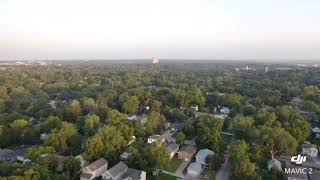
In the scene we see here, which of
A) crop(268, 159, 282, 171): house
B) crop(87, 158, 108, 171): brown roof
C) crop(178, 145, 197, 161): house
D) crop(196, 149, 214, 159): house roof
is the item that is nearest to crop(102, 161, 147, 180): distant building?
crop(87, 158, 108, 171): brown roof

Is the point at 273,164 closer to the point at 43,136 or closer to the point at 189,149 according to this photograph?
the point at 189,149

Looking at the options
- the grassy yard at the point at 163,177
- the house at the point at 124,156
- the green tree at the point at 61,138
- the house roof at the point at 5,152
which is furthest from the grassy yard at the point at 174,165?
the house roof at the point at 5,152

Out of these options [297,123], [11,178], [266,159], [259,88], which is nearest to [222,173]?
[266,159]

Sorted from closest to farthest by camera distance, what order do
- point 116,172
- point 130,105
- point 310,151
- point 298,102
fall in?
point 116,172
point 310,151
point 130,105
point 298,102

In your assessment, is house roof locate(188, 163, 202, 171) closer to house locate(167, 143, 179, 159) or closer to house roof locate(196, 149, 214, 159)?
house roof locate(196, 149, 214, 159)

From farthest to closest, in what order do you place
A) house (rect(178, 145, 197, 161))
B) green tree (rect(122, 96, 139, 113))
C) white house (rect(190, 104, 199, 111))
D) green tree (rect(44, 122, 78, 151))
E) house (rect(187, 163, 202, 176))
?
white house (rect(190, 104, 199, 111))
green tree (rect(122, 96, 139, 113))
house (rect(178, 145, 197, 161))
green tree (rect(44, 122, 78, 151))
house (rect(187, 163, 202, 176))

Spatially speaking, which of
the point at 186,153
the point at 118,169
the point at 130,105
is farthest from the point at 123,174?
the point at 130,105

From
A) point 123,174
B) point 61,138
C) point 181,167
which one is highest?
point 61,138
